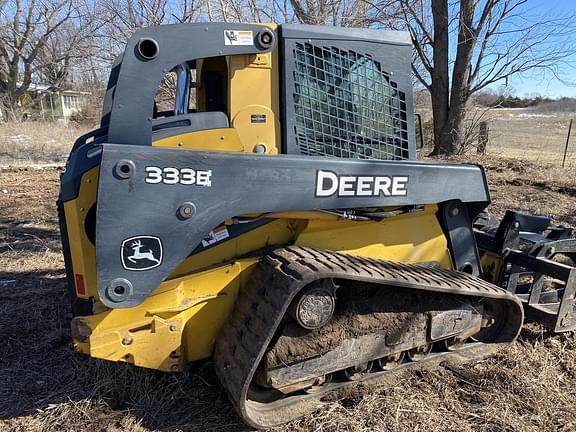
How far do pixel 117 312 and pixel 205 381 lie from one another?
820 millimetres

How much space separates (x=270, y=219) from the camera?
9.21 feet

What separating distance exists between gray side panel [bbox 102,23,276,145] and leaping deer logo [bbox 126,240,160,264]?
495mm

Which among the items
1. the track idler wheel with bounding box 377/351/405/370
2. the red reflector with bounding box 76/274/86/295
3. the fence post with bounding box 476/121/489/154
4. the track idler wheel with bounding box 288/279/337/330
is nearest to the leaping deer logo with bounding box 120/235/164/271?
the red reflector with bounding box 76/274/86/295

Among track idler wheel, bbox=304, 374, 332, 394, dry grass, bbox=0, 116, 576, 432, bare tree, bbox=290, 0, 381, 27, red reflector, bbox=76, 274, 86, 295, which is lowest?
dry grass, bbox=0, 116, 576, 432

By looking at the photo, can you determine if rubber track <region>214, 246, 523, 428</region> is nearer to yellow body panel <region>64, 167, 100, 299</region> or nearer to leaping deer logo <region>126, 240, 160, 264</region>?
leaping deer logo <region>126, 240, 160, 264</region>

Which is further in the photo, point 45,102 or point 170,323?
point 45,102

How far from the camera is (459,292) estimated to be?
9.45ft

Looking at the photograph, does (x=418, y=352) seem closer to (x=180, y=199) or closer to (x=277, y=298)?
(x=277, y=298)

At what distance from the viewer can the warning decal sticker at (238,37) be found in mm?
2514

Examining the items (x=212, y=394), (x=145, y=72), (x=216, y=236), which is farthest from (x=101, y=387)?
(x=145, y=72)

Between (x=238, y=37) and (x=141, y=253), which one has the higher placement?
(x=238, y=37)

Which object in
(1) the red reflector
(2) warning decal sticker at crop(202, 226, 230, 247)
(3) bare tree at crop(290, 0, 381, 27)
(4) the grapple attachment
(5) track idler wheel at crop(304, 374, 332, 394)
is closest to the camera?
(1) the red reflector

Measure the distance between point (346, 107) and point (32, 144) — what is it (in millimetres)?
15829

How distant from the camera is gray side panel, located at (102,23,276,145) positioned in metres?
2.36
